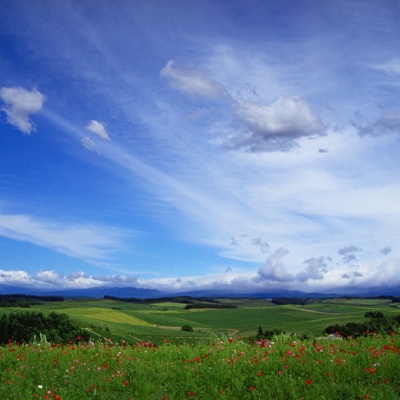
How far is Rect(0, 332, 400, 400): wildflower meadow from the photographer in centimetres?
885

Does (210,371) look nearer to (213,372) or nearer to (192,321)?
(213,372)

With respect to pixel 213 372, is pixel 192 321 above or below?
below

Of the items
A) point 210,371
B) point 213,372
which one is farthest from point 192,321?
point 213,372

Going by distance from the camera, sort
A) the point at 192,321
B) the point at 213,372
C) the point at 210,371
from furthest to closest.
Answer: the point at 192,321 → the point at 210,371 → the point at 213,372

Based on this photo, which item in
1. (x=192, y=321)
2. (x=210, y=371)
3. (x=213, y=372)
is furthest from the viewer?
(x=192, y=321)

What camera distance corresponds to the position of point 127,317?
140875 mm

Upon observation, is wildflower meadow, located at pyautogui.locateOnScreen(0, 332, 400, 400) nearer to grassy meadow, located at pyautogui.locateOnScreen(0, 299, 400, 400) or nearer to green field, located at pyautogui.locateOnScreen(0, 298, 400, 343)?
grassy meadow, located at pyautogui.locateOnScreen(0, 299, 400, 400)

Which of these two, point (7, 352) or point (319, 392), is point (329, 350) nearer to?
point (319, 392)

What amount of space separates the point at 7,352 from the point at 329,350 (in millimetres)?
8507

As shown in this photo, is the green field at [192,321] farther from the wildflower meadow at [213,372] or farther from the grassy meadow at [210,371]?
the wildflower meadow at [213,372]

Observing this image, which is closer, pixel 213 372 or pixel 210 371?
pixel 213 372

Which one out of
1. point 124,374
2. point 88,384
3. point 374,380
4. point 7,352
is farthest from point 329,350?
point 7,352

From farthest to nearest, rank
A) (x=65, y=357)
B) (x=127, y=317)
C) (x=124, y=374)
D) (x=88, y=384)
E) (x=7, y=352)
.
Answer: (x=127, y=317)
(x=7, y=352)
(x=65, y=357)
(x=124, y=374)
(x=88, y=384)

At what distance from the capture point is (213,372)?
32.6 ft
